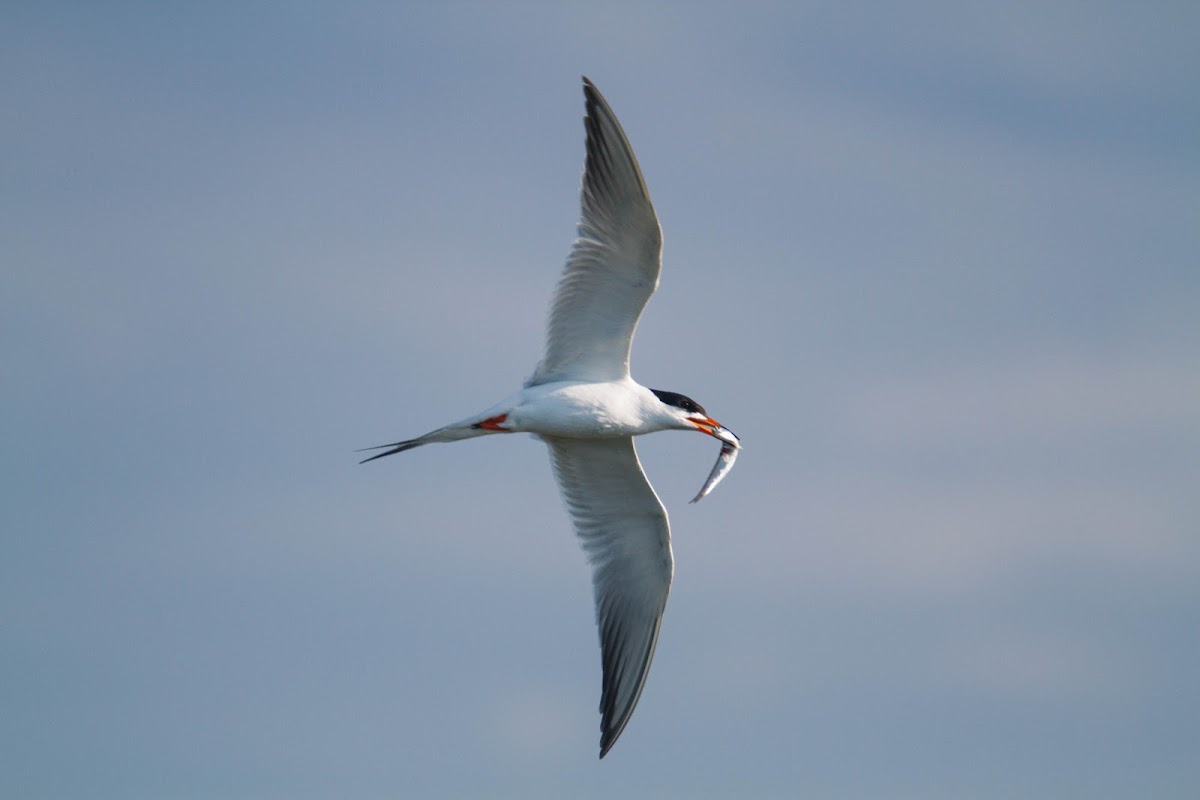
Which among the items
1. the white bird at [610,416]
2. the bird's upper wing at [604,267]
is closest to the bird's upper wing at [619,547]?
the white bird at [610,416]

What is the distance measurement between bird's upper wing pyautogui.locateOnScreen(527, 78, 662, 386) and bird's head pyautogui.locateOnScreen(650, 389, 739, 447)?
0.54 meters

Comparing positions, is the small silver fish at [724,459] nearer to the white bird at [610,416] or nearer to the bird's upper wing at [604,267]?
the white bird at [610,416]

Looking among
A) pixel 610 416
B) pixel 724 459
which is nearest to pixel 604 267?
pixel 610 416

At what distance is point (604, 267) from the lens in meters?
13.2

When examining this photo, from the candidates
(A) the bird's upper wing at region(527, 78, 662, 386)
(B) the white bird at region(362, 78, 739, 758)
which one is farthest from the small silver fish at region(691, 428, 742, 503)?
(A) the bird's upper wing at region(527, 78, 662, 386)

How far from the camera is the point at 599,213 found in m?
12.9

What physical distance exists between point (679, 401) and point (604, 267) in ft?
6.14

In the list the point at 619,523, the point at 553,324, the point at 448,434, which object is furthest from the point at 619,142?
the point at 619,523

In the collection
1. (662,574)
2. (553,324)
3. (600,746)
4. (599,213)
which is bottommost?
(600,746)

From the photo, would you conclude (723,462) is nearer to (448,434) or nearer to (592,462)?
(592,462)

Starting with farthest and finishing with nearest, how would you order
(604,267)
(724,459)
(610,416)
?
(724,459) < (610,416) < (604,267)

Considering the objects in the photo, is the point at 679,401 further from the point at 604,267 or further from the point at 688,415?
the point at 604,267

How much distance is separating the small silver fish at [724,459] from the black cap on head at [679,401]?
0.40 metres

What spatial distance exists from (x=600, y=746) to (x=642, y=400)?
3.45m
